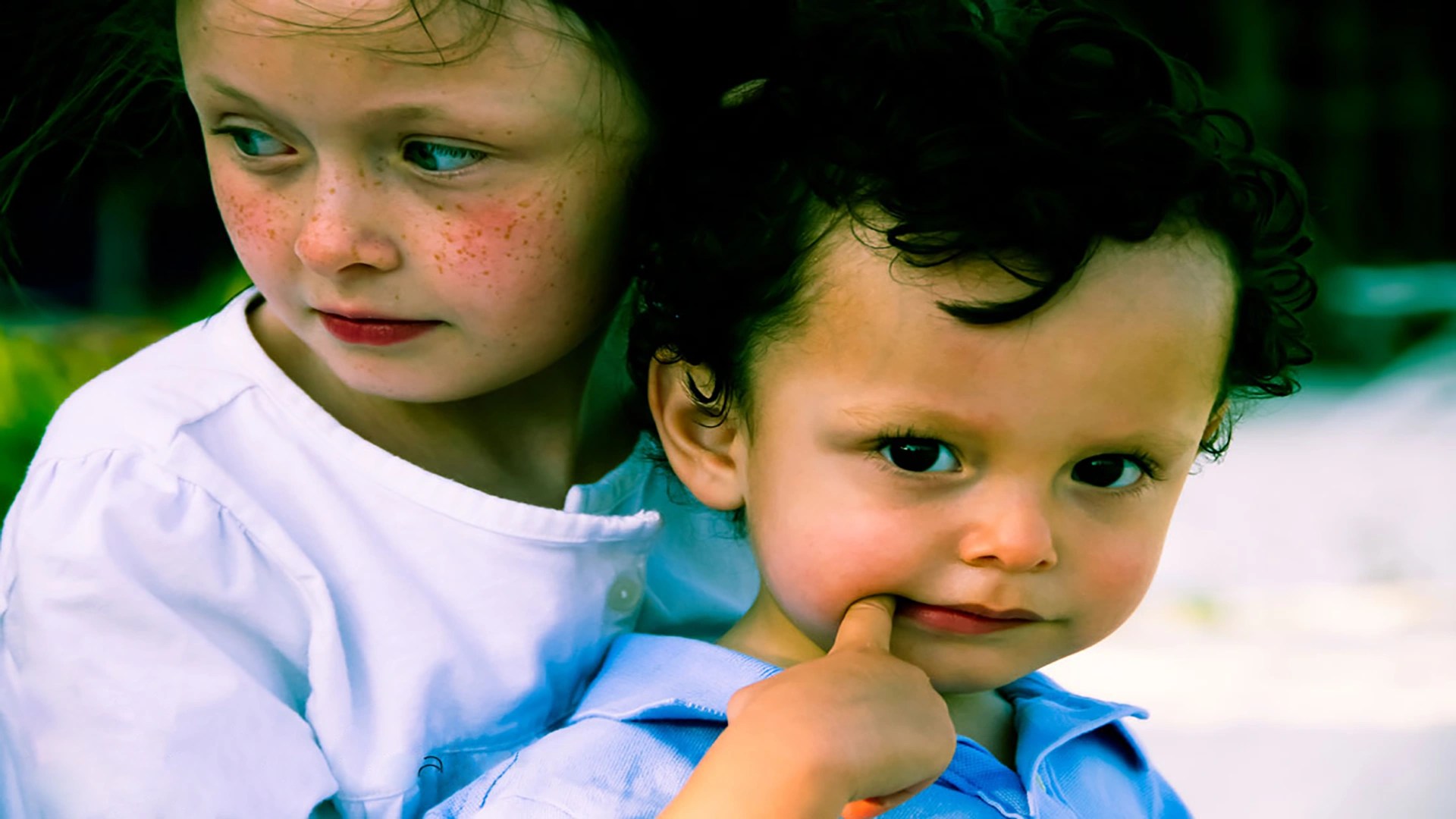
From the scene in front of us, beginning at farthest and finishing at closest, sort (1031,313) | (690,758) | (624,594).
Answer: (624,594)
(690,758)
(1031,313)

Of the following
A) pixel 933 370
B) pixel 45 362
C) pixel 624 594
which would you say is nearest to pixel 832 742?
pixel 933 370

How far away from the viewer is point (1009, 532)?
1.18 m

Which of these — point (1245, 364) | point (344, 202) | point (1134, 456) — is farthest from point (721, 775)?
point (1245, 364)

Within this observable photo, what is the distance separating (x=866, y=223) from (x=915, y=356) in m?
0.13

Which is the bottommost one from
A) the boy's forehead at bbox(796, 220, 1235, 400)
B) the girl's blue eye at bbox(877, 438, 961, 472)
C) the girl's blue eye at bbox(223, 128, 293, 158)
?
the girl's blue eye at bbox(877, 438, 961, 472)

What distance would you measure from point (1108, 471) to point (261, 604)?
2.44 ft

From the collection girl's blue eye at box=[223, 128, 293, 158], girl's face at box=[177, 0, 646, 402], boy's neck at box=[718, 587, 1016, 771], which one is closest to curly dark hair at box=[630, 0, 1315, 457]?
girl's face at box=[177, 0, 646, 402]

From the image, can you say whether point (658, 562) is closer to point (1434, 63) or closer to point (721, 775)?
point (721, 775)

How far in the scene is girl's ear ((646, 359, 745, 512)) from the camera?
1391 millimetres

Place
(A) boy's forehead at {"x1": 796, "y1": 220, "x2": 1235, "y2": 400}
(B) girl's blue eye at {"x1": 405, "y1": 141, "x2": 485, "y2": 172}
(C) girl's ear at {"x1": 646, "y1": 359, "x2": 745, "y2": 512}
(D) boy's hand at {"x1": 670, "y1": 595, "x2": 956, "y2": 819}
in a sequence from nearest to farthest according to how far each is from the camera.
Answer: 1. (D) boy's hand at {"x1": 670, "y1": 595, "x2": 956, "y2": 819}
2. (A) boy's forehead at {"x1": 796, "y1": 220, "x2": 1235, "y2": 400}
3. (B) girl's blue eye at {"x1": 405, "y1": 141, "x2": 485, "y2": 172}
4. (C) girl's ear at {"x1": 646, "y1": 359, "x2": 745, "y2": 512}

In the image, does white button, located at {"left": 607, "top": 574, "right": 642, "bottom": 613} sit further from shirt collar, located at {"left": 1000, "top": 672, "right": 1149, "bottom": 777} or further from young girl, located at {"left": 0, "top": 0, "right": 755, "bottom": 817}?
shirt collar, located at {"left": 1000, "top": 672, "right": 1149, "bottom": 777}

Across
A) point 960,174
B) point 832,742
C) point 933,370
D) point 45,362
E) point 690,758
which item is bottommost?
point 45,362

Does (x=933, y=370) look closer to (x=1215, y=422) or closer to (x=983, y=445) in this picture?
(x=983, y=445)

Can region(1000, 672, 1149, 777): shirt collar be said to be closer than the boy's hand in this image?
No
